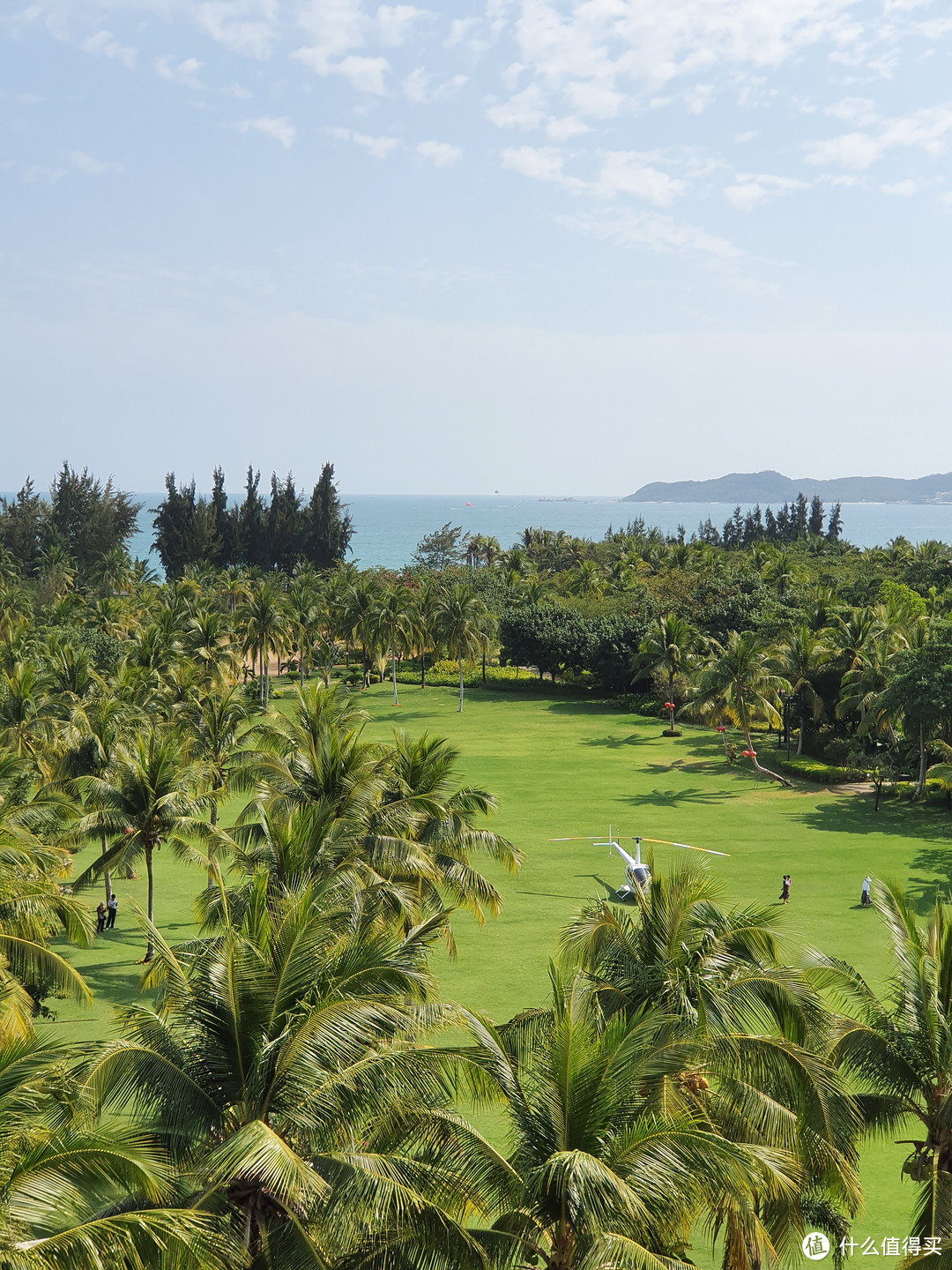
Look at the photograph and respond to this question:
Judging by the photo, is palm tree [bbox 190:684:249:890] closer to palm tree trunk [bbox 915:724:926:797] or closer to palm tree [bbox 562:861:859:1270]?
palm tree [bbox 562:861:859:1270]

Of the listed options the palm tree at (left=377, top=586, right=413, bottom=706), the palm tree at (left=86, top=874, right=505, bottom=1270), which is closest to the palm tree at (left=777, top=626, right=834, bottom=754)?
the palm tree at (left=377, top=586, right=413, bottom=706)

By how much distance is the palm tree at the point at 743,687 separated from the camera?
4819 cm

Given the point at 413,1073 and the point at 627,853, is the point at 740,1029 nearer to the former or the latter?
the point at 413,1073

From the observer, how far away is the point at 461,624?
216ft

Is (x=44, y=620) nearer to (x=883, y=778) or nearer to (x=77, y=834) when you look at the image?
(x=77, y=834)

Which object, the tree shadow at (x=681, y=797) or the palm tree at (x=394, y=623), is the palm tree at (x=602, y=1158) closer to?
the tree shadow at (x=681, y=797)

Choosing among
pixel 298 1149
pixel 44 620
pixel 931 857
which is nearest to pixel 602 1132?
pixel 298 1149

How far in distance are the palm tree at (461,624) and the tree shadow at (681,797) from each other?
73.6ft

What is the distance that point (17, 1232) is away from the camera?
8.38 m

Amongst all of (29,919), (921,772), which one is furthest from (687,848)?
(29,919)

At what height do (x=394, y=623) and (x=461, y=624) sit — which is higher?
(x=461, y=624)

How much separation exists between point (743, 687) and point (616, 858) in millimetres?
15817

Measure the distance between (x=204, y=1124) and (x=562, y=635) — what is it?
199 ft

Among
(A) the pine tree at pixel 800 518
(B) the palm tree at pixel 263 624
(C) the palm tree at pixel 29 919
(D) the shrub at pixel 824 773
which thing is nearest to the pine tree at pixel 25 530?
(B) the palm tree at pixel 263 624
